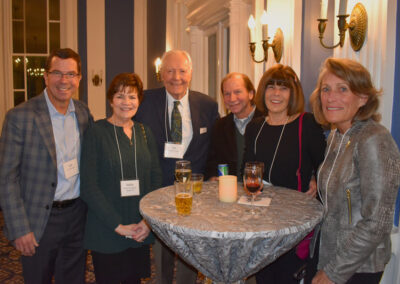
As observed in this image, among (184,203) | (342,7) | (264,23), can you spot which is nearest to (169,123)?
(264,23)

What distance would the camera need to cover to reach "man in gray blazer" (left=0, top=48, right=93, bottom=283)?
73.8 inches

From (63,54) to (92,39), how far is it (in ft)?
16.2

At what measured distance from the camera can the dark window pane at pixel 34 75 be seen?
657 cm

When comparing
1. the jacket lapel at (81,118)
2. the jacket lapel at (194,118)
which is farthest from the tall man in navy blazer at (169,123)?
the jacket lapel at (81,118)

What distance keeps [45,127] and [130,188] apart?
56cm

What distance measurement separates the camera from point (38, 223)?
6.29ft

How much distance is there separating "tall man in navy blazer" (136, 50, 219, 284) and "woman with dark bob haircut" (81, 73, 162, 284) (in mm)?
439

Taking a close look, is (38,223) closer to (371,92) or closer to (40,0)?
(371,92)

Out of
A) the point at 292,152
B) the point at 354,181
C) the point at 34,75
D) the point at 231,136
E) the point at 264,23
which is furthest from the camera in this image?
the point at 34,75

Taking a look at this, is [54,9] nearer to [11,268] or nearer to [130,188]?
[11,268]

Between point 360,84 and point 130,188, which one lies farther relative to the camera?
point 130,188

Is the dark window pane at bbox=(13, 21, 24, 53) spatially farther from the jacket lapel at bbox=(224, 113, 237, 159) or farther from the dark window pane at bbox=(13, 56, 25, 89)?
the jacket lapel at bbox=(224, 113, 237, 159)

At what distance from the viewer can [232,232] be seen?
1287 mm

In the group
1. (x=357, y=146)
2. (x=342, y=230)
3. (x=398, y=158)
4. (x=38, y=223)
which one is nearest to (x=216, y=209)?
(x=342, y=230)
